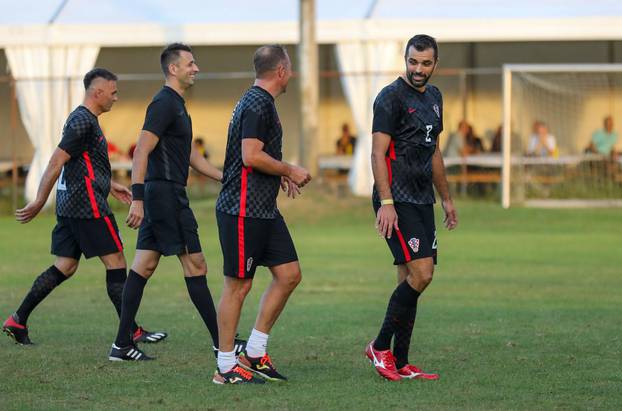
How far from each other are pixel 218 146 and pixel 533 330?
1981cm

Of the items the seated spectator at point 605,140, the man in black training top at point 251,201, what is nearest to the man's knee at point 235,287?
the man in black training top at point 251,201

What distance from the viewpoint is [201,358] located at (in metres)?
8.56

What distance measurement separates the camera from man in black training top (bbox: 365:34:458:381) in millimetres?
7582

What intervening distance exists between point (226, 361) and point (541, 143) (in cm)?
1758

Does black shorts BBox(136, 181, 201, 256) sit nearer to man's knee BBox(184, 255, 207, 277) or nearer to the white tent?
man's knee BBox(184, 255, 207, 277)

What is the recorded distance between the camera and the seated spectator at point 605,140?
81.4 feet

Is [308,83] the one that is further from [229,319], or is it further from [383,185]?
[229,319]

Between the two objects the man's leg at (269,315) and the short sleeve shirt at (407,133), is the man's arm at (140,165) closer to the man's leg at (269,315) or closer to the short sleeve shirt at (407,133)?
the man's leg at (269,315)

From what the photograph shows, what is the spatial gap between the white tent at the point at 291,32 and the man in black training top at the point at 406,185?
1692cm

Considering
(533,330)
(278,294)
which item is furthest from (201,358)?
(533,330)

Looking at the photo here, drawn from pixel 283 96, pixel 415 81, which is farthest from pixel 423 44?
pixel 283 96

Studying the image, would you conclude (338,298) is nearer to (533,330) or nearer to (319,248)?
(533,330)

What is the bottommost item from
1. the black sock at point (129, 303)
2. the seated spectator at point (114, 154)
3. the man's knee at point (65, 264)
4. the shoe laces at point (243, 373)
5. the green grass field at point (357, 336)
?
the green grass field at point (357, 336)

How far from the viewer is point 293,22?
25141 millimetres
